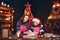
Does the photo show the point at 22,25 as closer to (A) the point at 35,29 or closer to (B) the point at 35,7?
(A) the point at 35,29

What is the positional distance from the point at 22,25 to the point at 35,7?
1.16 feet

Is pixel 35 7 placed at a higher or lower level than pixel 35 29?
higher

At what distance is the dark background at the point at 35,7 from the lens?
243 centimetres

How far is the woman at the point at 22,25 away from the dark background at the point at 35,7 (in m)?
0.07

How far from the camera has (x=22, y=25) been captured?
8.01 ft

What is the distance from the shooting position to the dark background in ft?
7.96

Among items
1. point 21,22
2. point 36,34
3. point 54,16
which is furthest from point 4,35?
point 54,16

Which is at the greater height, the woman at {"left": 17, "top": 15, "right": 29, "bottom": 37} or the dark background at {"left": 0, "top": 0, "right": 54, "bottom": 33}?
the dark background at {"left": 0, "top": 0, "right": 54, "bottom": 33}

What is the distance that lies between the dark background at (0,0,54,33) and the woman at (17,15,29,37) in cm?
7

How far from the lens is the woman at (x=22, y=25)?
243cm

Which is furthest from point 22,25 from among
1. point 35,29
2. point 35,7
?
point 35,7

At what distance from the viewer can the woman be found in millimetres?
2434

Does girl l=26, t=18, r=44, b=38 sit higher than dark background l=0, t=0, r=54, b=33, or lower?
lower

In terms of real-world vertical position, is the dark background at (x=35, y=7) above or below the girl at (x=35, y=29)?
above
